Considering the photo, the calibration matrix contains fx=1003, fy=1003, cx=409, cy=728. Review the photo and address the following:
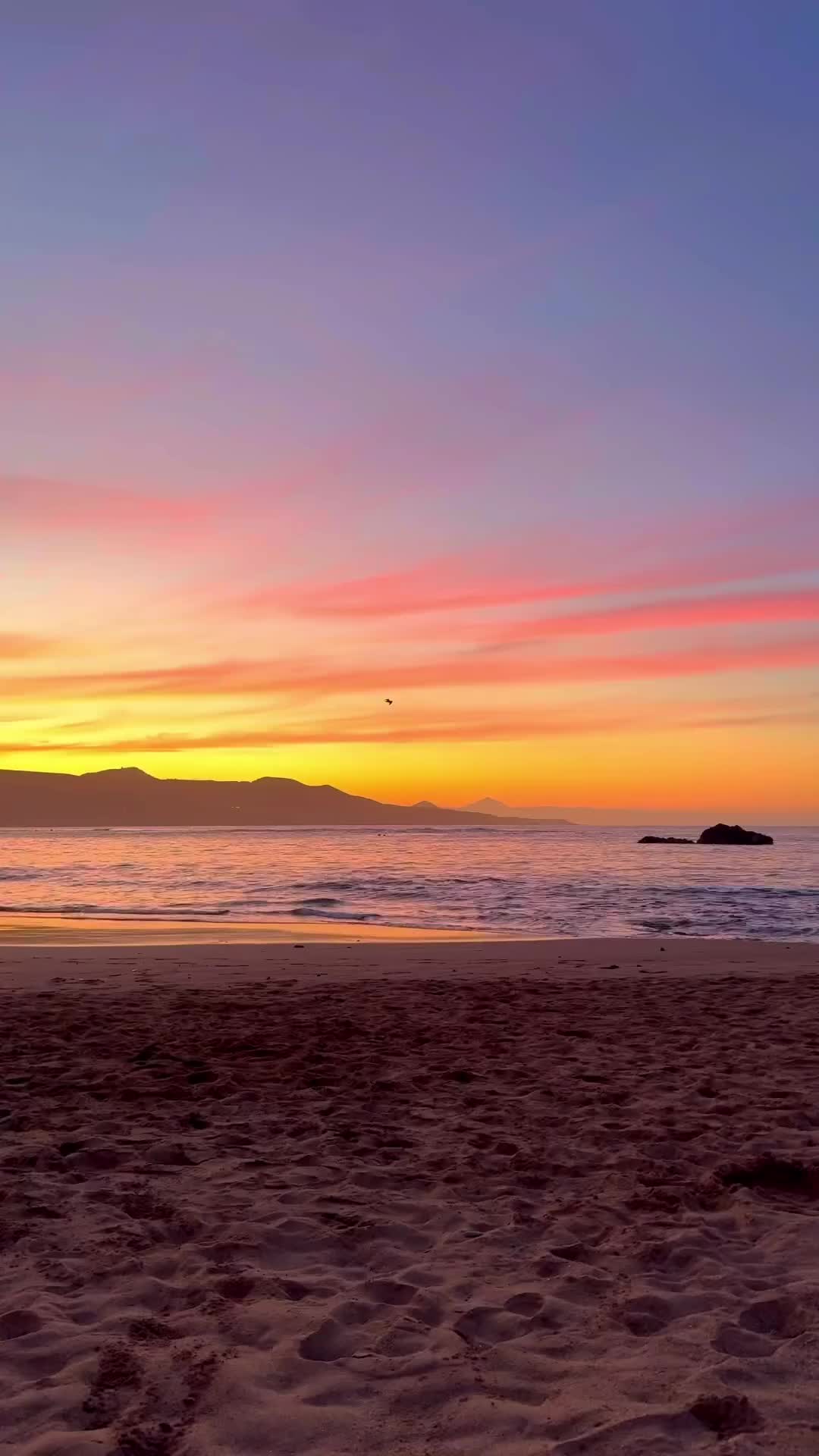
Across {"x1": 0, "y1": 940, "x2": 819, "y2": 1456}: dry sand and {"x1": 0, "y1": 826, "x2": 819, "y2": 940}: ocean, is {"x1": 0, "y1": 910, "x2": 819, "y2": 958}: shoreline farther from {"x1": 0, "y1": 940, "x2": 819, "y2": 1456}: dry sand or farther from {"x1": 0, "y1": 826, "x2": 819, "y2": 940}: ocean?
{"x1": 0, "y1": 940, "x2": 819, "y2": 1456}: dry sand

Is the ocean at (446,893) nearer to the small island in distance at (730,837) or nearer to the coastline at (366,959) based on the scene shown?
the coastline at (366,959)

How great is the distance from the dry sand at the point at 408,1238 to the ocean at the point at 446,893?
12.6 m

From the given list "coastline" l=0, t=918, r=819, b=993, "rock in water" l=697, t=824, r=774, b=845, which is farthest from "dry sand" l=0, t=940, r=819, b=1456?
"rock in water" l=697, t=824, r=774, b=845

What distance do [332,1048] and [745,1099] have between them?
139 inches

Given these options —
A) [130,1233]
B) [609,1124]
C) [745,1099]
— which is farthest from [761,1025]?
[130,1233]

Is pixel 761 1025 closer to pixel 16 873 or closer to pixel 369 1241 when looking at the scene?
pixel 369 1241

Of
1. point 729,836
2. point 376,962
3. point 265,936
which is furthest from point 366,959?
point 729,836

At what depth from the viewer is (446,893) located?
30.3 m

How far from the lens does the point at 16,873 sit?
39312 mm

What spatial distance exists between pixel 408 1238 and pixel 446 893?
25621mm

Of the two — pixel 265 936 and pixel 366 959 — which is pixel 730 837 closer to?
pixel 265 936

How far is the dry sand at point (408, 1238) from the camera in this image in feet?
11.0

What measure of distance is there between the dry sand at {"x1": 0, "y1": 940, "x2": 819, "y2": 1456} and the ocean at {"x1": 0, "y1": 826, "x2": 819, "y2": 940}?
496 inches

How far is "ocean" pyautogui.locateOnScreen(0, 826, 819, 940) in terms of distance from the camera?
2280 cm
